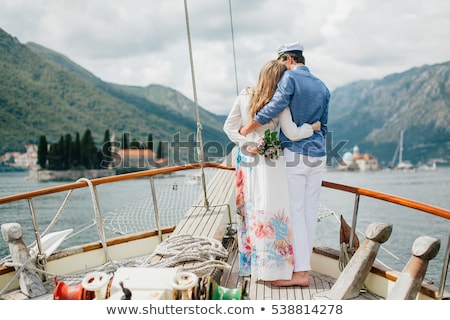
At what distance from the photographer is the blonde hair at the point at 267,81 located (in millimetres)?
2857

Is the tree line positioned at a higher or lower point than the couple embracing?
lower

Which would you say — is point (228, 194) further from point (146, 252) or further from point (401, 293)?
point (401, 293)

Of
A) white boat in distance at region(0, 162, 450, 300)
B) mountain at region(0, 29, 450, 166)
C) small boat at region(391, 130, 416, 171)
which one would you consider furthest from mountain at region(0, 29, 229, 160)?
white boat in distance at region(0, 162, 450, 300)

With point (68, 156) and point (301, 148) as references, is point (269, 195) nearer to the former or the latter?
point (301, 148)

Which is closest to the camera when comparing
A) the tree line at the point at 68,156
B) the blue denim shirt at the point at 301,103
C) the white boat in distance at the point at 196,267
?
the white boat in distance at the point at 196,267

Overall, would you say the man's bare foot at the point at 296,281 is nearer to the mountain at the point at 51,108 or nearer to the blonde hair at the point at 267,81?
the blonde hair at the point at 267,81

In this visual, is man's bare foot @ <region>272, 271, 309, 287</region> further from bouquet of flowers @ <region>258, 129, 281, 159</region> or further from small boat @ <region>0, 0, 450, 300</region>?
bouquet of flowers @ <region>258, 129, 281, 159</region>

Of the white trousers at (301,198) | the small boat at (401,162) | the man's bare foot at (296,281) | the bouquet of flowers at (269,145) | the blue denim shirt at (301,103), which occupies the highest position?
the blue denim shirt at (301,103)

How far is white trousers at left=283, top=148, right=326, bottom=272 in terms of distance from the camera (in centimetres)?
291

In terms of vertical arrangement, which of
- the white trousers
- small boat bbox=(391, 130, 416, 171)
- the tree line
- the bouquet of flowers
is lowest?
small boat bbox=(391, 130, 416, 171)

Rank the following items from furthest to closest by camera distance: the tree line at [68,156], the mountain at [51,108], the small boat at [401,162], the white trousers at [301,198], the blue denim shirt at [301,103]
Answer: the small boat at [401,162], the mountain at [51,108], the tree line at [68,156], the white trousers at [301,198], the blue denim shirt at [301,103]

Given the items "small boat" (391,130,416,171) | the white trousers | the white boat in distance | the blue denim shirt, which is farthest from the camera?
"small boat" (391,130,416,171)

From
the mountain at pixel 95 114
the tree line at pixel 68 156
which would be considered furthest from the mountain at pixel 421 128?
the tree line at pixel 68 156
